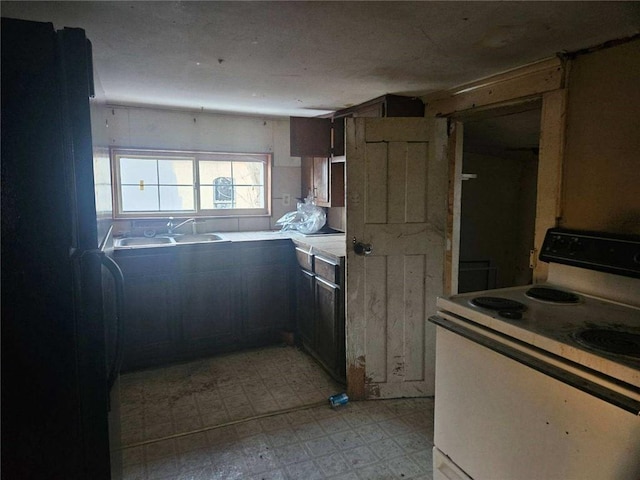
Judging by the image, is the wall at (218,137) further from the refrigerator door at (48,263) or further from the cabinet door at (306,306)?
the refrigerator door at (48,263)

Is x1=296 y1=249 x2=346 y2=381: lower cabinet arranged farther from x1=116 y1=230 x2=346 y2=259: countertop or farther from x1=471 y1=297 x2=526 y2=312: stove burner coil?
x1=471 y1=297 x2=526 y2=312: stove burner coil

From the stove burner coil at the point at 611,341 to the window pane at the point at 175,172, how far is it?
3.16m

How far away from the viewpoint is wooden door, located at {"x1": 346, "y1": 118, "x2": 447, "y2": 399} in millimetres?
2357

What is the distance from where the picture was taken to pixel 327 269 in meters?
2.70

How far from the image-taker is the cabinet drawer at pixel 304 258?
9.71 feet

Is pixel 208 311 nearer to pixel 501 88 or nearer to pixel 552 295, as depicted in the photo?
pixel 552 295

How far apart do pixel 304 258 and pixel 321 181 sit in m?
0.78

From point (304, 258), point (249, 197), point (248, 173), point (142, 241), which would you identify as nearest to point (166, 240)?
point (142, 241)

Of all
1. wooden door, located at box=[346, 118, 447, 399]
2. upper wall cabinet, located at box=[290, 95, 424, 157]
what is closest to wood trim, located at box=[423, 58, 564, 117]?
wooden door, located at box=[346, 118, 447, 399]

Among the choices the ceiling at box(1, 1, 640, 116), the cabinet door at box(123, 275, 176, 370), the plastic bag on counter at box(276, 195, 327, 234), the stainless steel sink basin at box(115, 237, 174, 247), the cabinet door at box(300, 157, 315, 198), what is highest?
the ceiling at box(1, 1, 640, 116)

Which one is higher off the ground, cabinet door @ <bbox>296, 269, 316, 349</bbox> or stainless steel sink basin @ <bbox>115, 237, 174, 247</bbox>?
stainless steel sink basin @ <bbox>115, 237, 174, 247</bbox>

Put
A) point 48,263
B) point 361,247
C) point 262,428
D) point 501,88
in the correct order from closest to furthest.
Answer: point 48,263 → point 501,88 → point 262,428 → point 361,247

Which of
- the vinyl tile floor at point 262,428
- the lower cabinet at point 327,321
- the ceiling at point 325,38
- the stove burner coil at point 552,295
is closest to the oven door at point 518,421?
the stove burner coil at point 552,295

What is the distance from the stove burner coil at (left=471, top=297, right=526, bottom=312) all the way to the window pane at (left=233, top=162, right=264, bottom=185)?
8.82 feet
